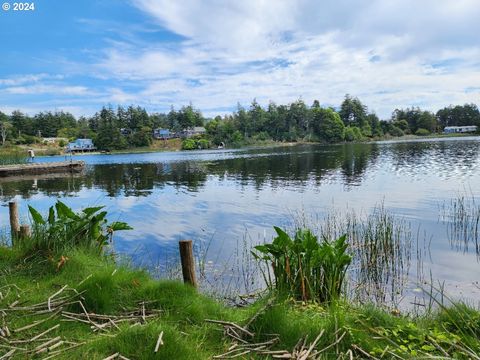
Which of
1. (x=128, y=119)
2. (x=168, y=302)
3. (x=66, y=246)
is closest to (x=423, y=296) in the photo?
(x=168, y=302)

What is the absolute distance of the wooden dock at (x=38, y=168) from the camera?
40906 millimetres

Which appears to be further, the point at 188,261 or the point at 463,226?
the point at 463,226

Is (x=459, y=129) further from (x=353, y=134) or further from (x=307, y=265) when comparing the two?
(x=307, y=265)

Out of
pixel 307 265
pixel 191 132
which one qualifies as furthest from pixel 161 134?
pixel 307 265

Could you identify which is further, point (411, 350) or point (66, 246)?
point (66, 246)

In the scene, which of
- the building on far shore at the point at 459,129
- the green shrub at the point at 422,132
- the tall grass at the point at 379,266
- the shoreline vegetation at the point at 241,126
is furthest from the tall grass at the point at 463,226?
the green shrub at the point at 422,132

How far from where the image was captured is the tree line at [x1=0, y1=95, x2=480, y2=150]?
11831 cm

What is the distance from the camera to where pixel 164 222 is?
16156 millimetres

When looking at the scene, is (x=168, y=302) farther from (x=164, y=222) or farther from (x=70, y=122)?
(x=70, y=122)

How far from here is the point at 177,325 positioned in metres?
4.07

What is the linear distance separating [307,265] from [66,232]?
437cm

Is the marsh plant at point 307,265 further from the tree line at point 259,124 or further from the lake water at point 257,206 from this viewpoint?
the tree line at point 259,124

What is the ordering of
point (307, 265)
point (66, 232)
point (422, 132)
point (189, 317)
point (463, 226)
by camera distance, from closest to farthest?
1. point (189, 317)
2. point (307, 265)
3. point (66, 232)
4. point (463, 226)
5. point (422, 132)

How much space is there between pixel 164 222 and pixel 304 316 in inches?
495
